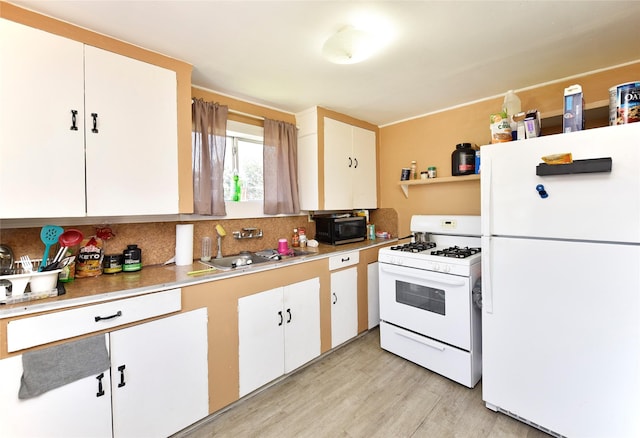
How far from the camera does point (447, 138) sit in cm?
285

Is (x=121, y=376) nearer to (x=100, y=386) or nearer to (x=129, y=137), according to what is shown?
(x=100, y=386)

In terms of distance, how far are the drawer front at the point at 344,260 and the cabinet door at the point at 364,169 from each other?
690 mm

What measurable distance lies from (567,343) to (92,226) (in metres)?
3.00

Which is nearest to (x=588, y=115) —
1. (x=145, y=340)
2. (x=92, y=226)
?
(x=145, y=340)

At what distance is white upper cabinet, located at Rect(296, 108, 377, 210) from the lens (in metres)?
2.76

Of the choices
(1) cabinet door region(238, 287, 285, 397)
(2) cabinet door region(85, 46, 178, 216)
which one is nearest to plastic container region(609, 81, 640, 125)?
(1) cabinet door region(238, 287, 285, 397)

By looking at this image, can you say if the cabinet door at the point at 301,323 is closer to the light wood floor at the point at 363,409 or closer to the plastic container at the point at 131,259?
the light wood floor at the point at 363,409

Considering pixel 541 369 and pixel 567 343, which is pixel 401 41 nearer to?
pixel 567 343

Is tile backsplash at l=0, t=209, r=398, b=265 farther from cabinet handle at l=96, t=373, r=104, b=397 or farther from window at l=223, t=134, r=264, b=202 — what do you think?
cabinet handle at l=96, t=373, r=104, b=397

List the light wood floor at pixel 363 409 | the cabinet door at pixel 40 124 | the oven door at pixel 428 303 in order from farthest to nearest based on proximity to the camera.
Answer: the oven door at pixel 428 303, the light wood floor at pixel 363 409, the cabinet door at pixel 40 124

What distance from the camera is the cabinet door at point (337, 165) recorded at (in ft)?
9.27

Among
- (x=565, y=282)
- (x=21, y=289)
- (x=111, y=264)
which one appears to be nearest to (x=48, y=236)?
(x=21, y=289)

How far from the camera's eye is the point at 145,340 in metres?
1.46

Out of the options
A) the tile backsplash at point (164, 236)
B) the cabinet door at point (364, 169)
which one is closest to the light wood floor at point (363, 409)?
the tile backsplash at point (164, 236)
